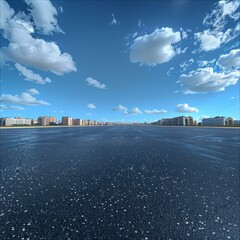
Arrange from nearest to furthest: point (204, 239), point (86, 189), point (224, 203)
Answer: point (204, 239), point (224, 203), point (86, 189)

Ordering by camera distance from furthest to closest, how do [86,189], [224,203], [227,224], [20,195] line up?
1. [86,189]
2. [20,195]
3. [224,203]
4. [227,224]

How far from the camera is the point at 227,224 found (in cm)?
459

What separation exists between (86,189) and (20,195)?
269cm

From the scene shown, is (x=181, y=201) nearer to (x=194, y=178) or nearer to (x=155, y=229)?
(x=155, y=229)

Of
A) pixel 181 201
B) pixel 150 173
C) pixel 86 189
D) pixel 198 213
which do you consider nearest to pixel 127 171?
pixel 150 173

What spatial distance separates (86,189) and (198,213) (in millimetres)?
4594

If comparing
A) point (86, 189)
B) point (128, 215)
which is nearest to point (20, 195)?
point (86, 189)

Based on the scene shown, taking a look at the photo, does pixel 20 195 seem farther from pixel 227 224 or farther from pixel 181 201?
pixel 227 224

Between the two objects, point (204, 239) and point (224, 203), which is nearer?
point (204, 239)

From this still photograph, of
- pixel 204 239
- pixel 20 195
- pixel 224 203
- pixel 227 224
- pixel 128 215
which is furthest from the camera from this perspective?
pixel 20 195

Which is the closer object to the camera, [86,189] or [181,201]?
[181,201]

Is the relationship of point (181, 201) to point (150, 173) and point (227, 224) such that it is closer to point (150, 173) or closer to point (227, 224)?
point (227, 224)

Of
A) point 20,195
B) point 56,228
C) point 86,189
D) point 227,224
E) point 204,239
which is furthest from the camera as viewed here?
point 86,189

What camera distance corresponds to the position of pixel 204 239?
13.1 feet
